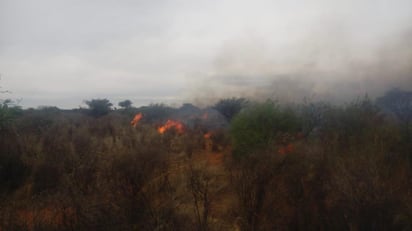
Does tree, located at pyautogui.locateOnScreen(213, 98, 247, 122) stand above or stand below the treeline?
above

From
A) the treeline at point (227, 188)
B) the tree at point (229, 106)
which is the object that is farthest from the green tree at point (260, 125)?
the tree at point (229, 106)

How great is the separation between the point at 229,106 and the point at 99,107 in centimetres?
2172

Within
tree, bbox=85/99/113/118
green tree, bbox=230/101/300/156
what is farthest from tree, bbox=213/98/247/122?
tree, bbox=85/99/113/118

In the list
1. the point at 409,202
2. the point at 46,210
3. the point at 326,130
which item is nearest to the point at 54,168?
the point at 46,210

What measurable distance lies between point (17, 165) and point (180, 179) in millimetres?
7196

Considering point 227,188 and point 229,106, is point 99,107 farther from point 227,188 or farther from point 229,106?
point 227,188

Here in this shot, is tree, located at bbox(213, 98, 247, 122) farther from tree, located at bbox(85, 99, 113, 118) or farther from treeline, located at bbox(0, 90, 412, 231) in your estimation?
tree, located at bbox(85, 99, 113, 118)

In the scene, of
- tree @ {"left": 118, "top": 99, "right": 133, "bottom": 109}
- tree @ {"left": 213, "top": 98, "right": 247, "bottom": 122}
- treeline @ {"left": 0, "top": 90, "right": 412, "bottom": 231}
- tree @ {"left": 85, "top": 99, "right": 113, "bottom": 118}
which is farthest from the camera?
tree @ {"left": 118, "top": 99, "right": 133, "bottom": 109}

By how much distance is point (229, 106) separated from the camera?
32125mm

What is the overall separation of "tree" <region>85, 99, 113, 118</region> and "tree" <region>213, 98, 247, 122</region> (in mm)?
18875

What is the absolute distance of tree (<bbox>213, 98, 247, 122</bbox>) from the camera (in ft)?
103

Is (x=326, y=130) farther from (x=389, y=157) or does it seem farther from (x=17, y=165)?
(x=17, y=165)

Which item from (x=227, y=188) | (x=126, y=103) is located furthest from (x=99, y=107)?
(x=227, y=188)

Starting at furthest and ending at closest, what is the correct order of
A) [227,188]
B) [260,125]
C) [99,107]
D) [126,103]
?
[126,103] → [99,107] → [260,125] → [227,188]
